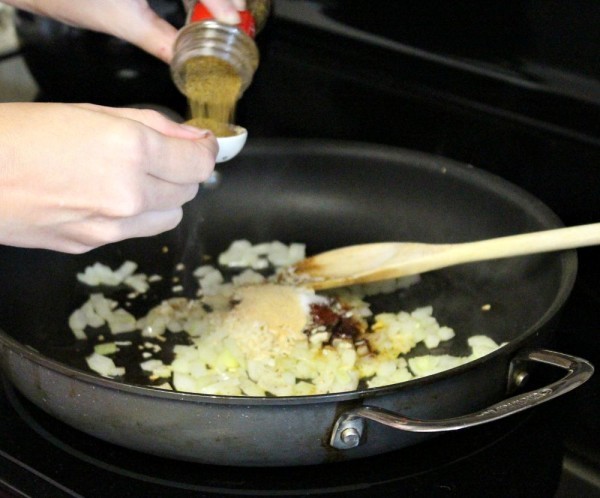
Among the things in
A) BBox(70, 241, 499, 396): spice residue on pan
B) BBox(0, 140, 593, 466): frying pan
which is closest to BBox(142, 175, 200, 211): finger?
BBox(0, 140, 593, 466): frying pan

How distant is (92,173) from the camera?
28.0 inches

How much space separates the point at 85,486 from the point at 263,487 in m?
0.17

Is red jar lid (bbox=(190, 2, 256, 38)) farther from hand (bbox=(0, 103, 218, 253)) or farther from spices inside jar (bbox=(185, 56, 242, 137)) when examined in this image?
hand (bbox=(0, 103, 218, 253))

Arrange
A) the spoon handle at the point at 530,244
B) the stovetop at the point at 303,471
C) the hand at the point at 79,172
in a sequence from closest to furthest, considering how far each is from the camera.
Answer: the hand at the point at 79,172 < the stovetop at the point at 303,471 < the spoon handle at the point at 530,244

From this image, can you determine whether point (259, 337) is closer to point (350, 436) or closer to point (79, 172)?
point (350, 436)

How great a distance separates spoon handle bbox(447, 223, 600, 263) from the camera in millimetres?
968

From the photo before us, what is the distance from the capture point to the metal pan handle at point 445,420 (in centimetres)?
75

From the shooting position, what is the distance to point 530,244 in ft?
3.29

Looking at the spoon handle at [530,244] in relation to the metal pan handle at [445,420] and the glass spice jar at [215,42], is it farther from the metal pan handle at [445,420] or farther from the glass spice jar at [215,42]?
the glass spice jar at [215,42]

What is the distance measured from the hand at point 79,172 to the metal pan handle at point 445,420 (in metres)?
0.26

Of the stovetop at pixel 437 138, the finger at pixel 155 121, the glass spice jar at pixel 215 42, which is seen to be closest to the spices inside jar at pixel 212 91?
the glass spice jar at pixel 215 42

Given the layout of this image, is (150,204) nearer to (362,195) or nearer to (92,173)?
(92,173)

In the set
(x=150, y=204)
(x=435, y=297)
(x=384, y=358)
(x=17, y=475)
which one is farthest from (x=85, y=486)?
(x=435, y=297)

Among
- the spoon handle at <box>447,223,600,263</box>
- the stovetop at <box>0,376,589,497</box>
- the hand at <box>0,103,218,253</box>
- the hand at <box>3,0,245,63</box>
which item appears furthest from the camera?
the hand at <box>3,0,245,63</box>
